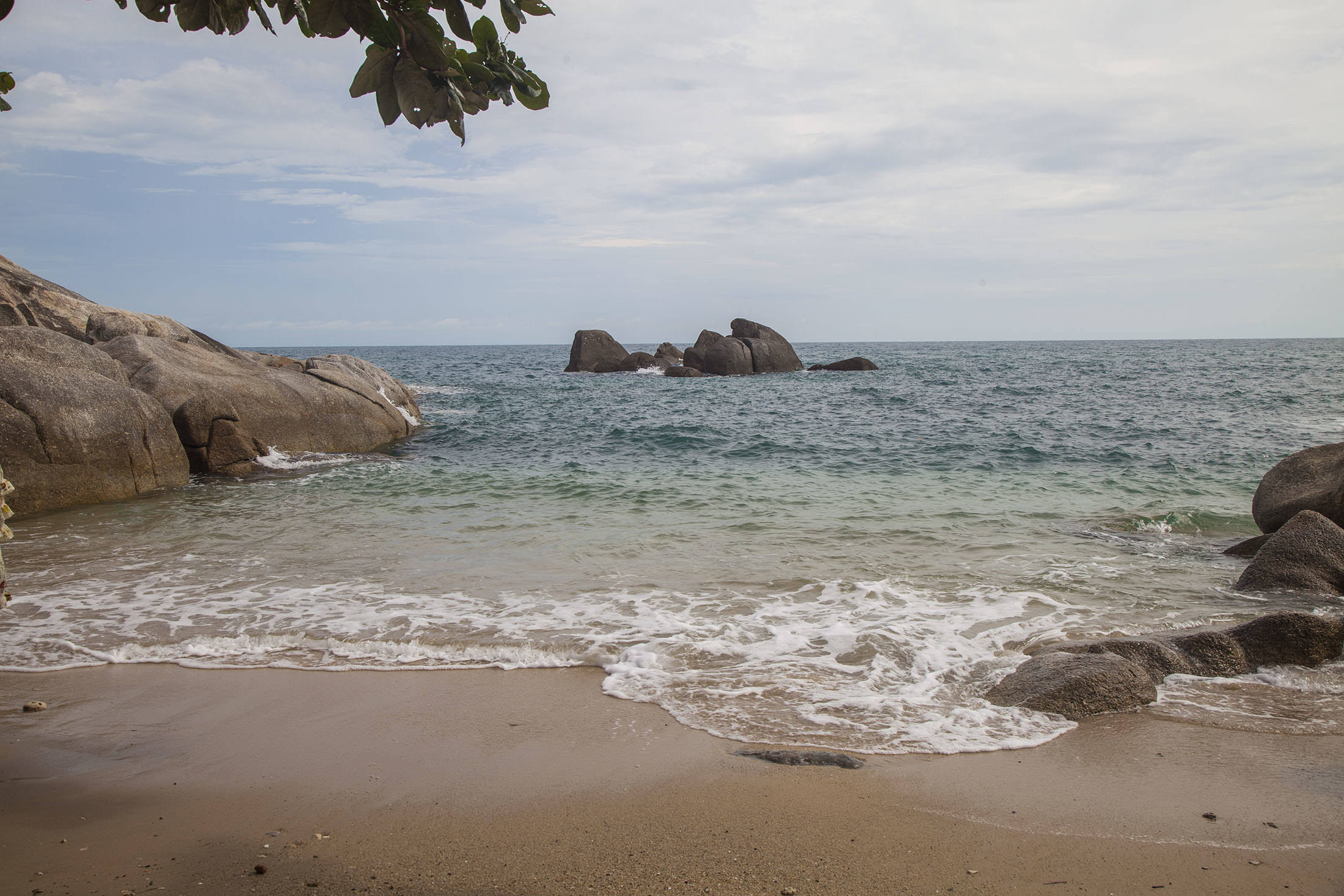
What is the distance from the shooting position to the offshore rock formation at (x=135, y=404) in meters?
9.02

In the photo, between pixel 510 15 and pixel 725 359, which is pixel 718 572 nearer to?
pixel 510 15

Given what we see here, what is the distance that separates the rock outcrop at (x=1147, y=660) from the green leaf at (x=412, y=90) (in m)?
3.86

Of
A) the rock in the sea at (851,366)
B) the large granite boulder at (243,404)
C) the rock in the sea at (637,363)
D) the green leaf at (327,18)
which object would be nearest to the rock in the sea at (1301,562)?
the green leaf at (327,18)

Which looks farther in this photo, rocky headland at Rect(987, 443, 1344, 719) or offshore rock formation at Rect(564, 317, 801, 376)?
offshore rock formation at Rect(564, 317, 801, 376)

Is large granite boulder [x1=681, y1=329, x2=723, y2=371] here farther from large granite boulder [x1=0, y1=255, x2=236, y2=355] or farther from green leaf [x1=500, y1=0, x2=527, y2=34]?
green leaf [x1=500, y1=0, x2=527, y2=34]

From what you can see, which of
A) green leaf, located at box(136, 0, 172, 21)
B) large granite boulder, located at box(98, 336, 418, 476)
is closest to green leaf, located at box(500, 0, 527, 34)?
green leaf, located at box(136, 0, 172, 21)

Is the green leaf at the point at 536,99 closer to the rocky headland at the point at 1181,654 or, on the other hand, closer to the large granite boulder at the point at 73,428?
the rocky headland at the point at 1181,654

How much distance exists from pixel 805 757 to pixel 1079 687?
5.19ft

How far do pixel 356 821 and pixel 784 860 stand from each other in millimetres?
1604

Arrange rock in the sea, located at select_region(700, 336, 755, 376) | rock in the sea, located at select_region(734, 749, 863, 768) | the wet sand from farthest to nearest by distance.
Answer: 1. rock in the sea, located at select_region(700, 336, 755, 376)
2. rock in the sea, located at select_region(734, 749, 863, 768)
3. the wet sand

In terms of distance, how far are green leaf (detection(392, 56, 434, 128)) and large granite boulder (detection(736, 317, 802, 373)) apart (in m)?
38.9

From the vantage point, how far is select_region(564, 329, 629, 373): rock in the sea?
43.8m

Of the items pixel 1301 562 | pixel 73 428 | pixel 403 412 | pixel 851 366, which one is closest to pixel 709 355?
pixel 851 366

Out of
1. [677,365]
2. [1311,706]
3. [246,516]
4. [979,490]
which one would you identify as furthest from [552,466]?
[677,365]
